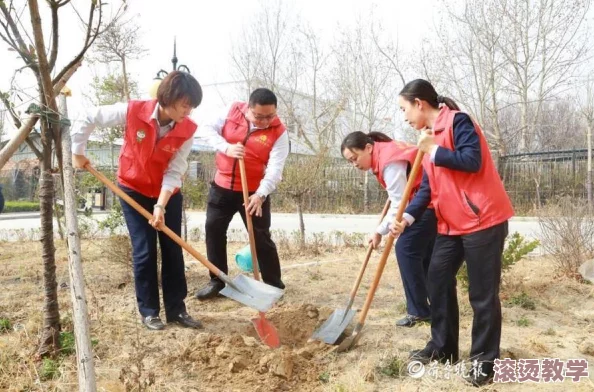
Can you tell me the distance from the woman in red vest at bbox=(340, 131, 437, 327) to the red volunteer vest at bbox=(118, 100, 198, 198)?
1.16 metres

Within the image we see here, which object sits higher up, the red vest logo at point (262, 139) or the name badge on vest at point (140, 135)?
the red vest logo at point (262, 139)

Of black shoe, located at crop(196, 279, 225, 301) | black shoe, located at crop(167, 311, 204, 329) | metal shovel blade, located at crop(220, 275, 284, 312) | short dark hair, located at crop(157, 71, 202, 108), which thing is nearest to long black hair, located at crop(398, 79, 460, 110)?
short dark hair, located at crop(157, 71, 202, 108)

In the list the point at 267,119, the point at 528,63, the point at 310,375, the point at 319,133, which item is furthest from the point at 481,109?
the point at 310,375

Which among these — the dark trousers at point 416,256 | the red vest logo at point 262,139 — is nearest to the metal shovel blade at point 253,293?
the dark trousers at point 416,256

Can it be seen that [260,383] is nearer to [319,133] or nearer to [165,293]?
[165,293]

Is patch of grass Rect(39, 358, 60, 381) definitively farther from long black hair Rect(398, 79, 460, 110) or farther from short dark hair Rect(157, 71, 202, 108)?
long black hair Rect(398, 79, 460, 110)

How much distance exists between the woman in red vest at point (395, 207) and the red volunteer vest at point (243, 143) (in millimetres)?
709

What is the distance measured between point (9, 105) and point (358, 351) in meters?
2.39

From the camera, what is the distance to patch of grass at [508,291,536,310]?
4.24 meters

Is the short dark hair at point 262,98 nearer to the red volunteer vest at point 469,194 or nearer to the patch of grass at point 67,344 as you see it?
the red volunteer vest at point 469,194

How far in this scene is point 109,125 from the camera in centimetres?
325

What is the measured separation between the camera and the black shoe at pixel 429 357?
2.91 meters

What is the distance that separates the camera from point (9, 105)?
261 cm

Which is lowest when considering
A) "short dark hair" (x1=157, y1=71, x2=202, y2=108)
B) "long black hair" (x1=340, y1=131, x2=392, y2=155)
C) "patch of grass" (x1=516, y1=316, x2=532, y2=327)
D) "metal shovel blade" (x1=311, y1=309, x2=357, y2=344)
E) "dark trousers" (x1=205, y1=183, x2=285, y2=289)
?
"patch of grass" (x1=516, y1=316, x2=532, y2=327)
